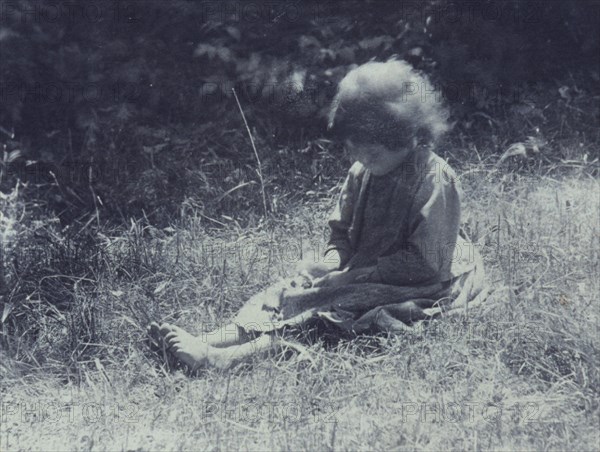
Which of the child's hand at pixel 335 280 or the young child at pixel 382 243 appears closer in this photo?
the young child at pixel 382 243

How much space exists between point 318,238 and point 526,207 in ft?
3.83

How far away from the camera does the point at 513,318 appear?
3166 millimetres

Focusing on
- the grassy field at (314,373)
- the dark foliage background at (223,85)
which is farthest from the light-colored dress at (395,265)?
the dark foliage background at (223,85)

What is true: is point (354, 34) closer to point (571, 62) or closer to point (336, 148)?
point (336, 148)

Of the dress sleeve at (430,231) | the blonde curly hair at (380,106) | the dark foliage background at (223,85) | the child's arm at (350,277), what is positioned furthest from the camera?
the dark foliage background at (223,85)

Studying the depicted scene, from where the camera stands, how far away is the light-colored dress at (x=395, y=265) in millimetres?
3164

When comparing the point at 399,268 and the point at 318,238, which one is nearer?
the point at 399,268

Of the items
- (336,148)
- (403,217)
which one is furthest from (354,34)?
(403,217)

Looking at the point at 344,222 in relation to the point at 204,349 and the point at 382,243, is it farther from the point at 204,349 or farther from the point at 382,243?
the point at 204,349

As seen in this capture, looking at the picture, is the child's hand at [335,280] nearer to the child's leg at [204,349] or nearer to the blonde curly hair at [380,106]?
the child's leg at [204,349]

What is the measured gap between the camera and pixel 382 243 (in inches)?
132

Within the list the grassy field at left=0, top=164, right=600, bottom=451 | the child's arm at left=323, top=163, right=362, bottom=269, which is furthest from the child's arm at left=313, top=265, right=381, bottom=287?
the grassy field at left=0, top=164, right=600, bottom=451

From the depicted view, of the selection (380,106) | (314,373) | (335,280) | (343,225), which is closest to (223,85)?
(343,225)

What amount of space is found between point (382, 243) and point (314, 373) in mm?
671
